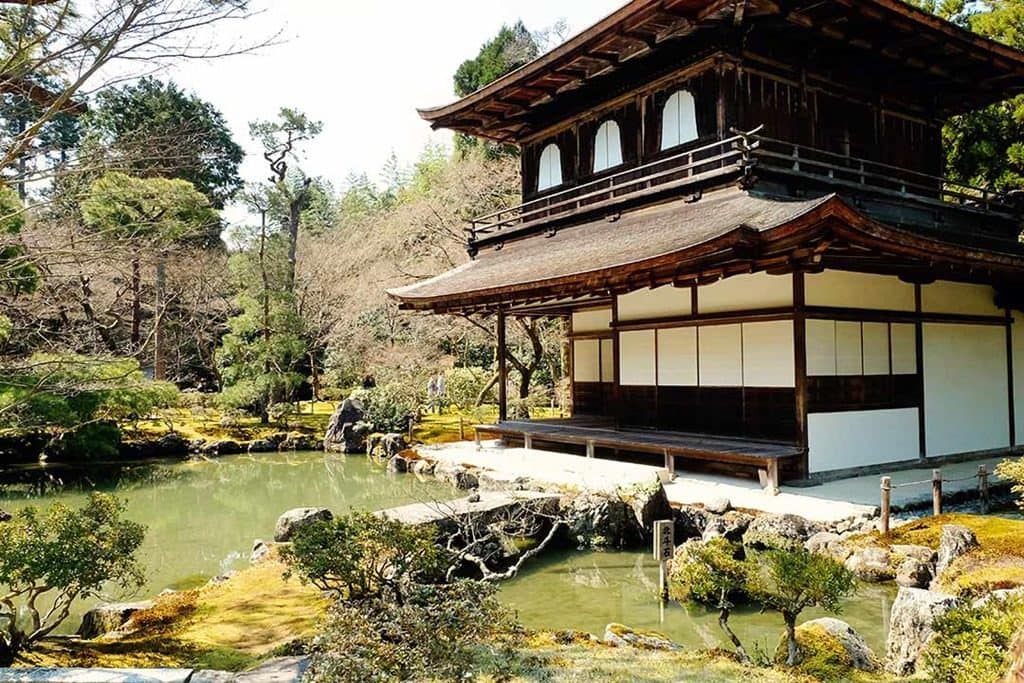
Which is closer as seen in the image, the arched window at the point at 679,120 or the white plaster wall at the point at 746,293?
the white plaster wall at the point at 746,293

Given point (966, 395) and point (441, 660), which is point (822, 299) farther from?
point (441, 660)

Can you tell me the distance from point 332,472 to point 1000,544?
13.0 meters

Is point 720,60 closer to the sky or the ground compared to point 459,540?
closer to the sky

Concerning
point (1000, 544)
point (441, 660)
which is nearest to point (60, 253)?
point (441, 660)

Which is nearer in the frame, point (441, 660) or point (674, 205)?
point (441, 660)

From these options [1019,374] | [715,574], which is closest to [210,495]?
[715,574]

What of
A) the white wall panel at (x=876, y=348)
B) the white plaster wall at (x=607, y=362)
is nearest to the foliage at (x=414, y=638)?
the white wall panel at (x=876, y=348)

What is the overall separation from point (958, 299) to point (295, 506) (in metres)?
11.5

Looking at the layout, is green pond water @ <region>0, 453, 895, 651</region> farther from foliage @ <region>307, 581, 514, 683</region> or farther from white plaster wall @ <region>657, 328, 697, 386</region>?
white plaster wall @ <region>657, 328, 697, 386</region>

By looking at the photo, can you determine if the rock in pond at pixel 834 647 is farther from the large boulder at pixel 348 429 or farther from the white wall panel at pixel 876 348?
the large boulder at pixel 348 429

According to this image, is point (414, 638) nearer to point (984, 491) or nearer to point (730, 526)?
point (730, 526)

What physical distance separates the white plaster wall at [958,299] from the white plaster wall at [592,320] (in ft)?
18.3

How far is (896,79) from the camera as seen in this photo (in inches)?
489

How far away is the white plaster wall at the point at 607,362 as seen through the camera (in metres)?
14.5
